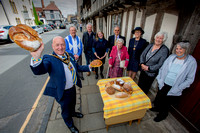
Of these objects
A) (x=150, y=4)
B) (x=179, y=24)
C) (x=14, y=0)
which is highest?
(x=14, y=0)

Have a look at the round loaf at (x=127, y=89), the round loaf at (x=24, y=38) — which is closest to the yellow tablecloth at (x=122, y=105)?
the round loaf at (x=127, y=89)

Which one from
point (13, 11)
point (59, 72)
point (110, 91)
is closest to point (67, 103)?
point (59, 72)

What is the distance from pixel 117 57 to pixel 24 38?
2.43 meters

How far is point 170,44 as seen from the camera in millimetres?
2516

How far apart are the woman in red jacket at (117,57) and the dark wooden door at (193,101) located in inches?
65.4

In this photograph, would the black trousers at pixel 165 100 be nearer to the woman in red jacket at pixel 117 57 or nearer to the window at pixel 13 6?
the woman in red jacket at pixel 117 57

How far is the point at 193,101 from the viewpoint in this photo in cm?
215

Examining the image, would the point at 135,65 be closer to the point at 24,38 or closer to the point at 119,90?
the point at 119,90

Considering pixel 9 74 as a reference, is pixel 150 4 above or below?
above

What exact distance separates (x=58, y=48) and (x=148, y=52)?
238 cm

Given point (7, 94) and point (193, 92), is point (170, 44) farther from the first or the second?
point (7, 94)

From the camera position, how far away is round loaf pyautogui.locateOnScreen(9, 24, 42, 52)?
3.57 feet

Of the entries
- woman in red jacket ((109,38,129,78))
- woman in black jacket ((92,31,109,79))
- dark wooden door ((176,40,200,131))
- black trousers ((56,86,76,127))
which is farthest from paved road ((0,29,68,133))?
dark wooden door ((176,40,200,131))

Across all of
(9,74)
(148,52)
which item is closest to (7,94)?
(9,74)
